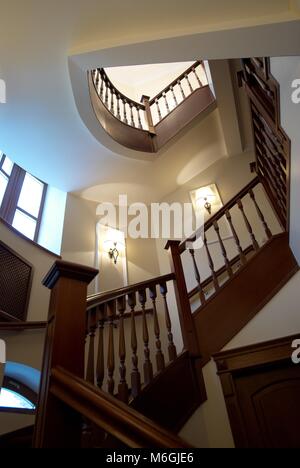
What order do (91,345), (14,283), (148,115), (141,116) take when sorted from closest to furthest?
1. (91,345)
2. (14,283)
3. (148,115)
4. (141,116)

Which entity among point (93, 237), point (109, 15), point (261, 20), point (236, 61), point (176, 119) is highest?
point (176, 119)

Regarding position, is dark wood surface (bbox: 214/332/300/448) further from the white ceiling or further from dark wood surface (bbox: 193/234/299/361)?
the white ceiling

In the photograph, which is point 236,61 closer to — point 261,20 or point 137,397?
point 261,20

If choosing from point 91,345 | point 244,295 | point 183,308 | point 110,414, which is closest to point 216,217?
point 244,295

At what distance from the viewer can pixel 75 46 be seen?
2162mm

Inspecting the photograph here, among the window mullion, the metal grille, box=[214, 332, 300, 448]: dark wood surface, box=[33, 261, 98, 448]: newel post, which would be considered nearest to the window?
the window mullion

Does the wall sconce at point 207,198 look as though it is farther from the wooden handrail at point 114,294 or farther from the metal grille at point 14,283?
the metal grille at point 14,283

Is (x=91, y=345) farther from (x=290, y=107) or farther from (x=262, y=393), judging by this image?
(x=290, y=107)

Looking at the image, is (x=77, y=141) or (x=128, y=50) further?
(x=77, y=141)

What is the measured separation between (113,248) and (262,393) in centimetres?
285

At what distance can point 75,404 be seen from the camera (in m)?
0.94

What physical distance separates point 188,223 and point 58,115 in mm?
2493

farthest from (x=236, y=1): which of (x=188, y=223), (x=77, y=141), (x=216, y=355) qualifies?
(x=188, y=223)

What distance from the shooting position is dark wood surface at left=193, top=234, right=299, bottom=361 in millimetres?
2318
